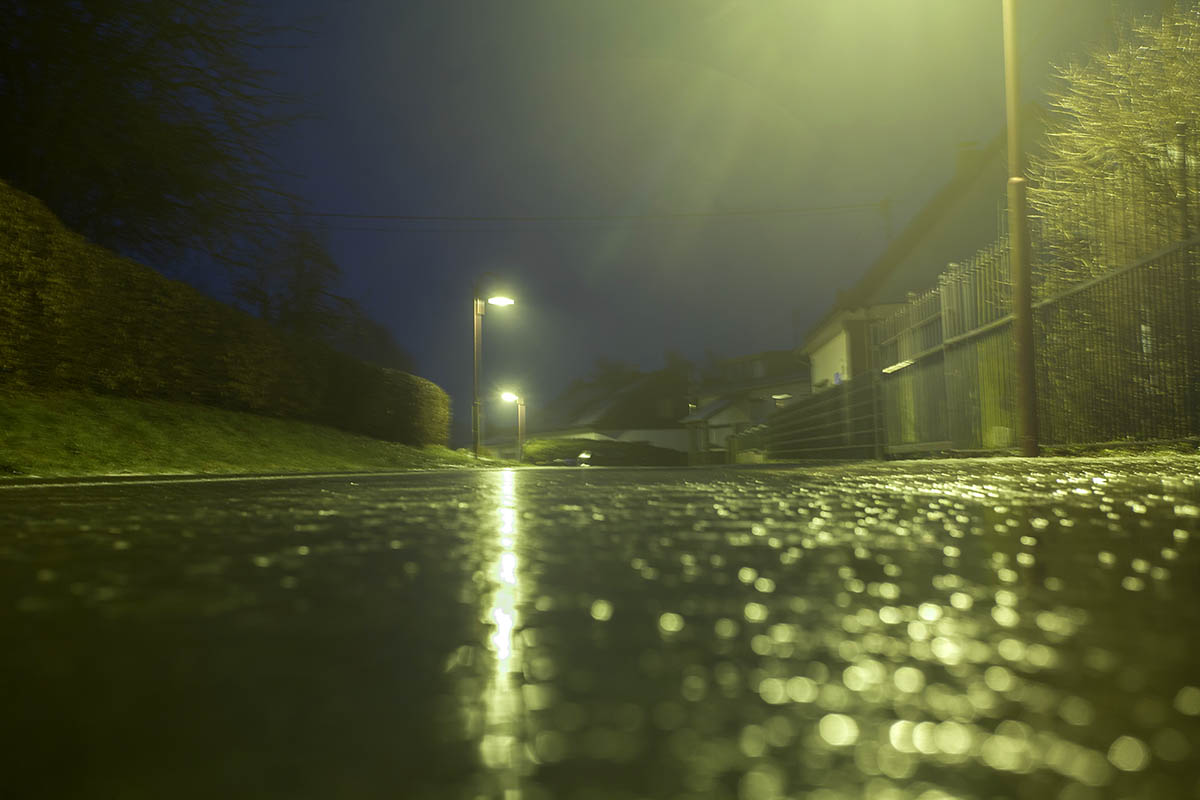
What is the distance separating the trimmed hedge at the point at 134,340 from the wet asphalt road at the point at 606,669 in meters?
14.0

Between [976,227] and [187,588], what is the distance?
32509 mm

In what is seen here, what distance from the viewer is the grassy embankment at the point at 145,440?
39.7 ft

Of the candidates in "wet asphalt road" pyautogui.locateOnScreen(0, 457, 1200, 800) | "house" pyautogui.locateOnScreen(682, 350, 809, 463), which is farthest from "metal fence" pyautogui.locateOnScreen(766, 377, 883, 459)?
"house" pyautogui.locateOnScreen(682, 350, 809, 463)

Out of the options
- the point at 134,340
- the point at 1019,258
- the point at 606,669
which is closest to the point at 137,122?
the point at 134,340

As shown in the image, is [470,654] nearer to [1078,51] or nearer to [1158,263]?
[1158,263]

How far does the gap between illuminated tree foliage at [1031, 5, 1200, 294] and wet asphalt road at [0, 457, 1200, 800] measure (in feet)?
32.1

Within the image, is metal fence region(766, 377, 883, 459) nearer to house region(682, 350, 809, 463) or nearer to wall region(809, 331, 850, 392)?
wall region(809, 331, 850, 392)

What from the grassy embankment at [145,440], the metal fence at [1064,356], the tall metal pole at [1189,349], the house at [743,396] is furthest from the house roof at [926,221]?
the house at [743,396]

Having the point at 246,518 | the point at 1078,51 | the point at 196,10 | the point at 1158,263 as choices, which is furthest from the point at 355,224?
the point at 246,518

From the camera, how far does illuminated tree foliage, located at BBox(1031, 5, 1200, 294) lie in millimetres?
10312

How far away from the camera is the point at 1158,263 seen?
9.23 m

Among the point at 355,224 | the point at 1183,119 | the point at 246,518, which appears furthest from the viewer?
the point at 355,224

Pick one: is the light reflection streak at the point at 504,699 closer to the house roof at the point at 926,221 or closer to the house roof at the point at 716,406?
the house roof at the point at 926,221

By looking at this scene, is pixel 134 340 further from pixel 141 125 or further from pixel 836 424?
pixel 836 424
